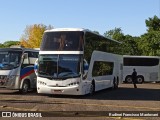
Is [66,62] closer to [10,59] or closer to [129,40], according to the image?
[10,59]

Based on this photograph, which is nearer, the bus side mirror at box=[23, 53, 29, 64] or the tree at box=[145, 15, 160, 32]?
the bus side mirror at box=[23, 53, 29, 64]

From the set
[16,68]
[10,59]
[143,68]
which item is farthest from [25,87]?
[143,68]

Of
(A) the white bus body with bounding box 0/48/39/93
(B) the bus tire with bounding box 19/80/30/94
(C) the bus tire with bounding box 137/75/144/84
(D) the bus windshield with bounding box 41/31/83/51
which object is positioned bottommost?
(C) the bus tire with bounding box 137/75/144/84

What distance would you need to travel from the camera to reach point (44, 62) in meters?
19.8

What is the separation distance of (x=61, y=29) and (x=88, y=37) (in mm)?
1527

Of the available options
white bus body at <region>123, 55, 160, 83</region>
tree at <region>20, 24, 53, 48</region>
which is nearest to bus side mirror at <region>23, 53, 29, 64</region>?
white bus body at <region>123, 55, 160, 83</region>

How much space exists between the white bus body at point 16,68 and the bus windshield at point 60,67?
6.65 ft

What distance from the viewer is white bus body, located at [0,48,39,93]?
2102 cm

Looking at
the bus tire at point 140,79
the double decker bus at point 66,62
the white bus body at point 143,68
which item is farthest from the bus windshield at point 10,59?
the bus tire at point 140,79

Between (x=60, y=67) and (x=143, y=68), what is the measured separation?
25112 millimetres

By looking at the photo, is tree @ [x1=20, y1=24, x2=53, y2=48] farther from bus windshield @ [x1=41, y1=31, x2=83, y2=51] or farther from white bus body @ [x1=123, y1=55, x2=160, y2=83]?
bus windshield @ [x1=41, y1=31, x2=83, y2=51]

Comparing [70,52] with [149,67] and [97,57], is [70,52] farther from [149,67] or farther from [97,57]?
[149,67]

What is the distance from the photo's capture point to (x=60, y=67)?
1942 cm

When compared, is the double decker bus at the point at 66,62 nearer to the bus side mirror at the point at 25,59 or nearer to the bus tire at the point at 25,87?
the bus side mirror at the point at 25,59
